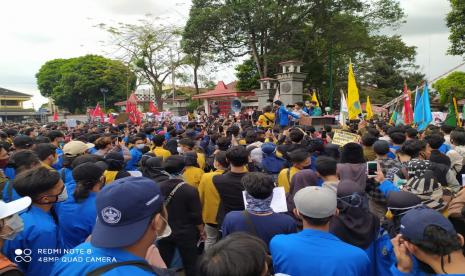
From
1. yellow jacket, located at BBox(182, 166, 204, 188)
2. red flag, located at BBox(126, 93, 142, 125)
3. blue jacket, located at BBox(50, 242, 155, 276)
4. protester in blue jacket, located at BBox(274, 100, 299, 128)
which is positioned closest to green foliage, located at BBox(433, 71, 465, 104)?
protester in blue jacket, located at BBox(274, 100, 299, 128)

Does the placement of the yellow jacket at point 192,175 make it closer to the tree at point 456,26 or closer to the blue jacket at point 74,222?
the blue jacket at point 74,222

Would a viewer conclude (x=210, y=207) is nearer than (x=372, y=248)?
No

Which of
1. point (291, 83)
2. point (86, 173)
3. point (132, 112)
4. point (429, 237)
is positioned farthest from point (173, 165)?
point (291, 83)

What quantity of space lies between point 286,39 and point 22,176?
2430 centimetres

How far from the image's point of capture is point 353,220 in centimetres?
306

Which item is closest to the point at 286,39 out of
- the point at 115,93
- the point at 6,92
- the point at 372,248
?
the point at 372,248

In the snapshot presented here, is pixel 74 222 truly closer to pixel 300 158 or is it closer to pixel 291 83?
pixel 300 158

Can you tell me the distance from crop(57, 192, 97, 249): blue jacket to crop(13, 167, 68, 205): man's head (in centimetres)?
28

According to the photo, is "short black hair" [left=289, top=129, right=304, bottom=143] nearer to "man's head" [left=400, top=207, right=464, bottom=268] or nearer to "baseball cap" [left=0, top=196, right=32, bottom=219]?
"man's head" [left=400, top=207, right=464, bottom=268]

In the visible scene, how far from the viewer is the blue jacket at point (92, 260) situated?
1.60 metres

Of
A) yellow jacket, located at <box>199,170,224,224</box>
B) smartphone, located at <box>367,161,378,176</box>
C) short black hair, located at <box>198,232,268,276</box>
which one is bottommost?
yellow jacket, located at <box>199,170,224,224</box>

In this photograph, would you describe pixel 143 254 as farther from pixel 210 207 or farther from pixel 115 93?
pixel 115 93

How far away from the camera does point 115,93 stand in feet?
166

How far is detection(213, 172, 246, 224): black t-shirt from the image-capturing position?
13.9 feet
